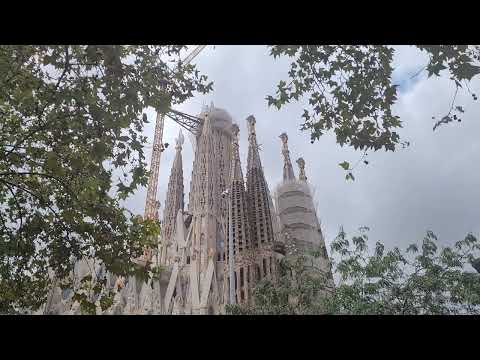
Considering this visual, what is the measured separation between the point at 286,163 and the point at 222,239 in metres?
7.49

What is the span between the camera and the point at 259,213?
25328mm

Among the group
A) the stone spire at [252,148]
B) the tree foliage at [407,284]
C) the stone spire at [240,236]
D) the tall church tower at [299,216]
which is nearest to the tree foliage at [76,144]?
the tree foliage at [407,284]

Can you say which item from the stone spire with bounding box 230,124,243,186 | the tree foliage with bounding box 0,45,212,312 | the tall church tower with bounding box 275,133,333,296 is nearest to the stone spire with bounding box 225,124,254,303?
the stone spire with bounding box 230,124,243,186

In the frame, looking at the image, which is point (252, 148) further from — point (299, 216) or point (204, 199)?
point (299, 216)

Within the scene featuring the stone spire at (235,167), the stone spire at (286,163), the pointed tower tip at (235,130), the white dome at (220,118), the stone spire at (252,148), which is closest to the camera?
the stone spire at (235,167)

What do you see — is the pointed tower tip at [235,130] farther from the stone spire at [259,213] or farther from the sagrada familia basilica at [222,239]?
the stone spire at [259,213]

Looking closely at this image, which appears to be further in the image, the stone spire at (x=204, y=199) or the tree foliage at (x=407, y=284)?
the stone spire at (x=204, y=199)

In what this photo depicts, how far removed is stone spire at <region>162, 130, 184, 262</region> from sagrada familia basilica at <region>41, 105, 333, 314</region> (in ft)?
0.33

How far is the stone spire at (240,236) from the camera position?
21.6 metres

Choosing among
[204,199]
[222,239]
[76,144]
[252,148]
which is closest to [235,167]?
[252,148]

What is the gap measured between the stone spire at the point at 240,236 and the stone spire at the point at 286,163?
3949 millimetres
